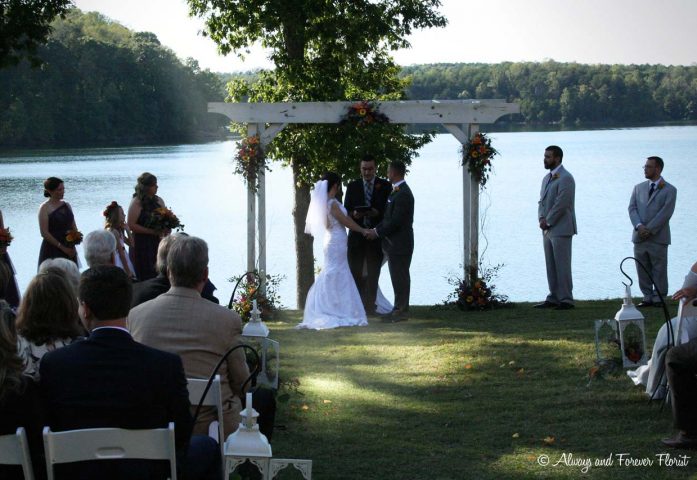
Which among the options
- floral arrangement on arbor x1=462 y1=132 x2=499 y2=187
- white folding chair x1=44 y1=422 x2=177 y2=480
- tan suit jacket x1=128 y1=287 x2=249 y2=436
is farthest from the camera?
floral arrangement on arbor x1=462 y1=132 x2=499 y2=187

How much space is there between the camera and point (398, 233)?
10.8 meters

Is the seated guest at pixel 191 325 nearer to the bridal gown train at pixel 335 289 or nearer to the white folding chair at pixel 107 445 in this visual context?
the white folding chair at pixel 107 445

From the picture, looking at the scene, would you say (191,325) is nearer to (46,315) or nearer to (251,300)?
(46,315)

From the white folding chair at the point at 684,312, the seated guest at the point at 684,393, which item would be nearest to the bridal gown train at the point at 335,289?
the white folding chair at the point at 684,312

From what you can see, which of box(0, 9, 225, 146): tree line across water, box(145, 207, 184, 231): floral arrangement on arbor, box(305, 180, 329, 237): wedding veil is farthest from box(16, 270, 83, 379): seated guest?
box(0, 9, 225, 146): tree line across water

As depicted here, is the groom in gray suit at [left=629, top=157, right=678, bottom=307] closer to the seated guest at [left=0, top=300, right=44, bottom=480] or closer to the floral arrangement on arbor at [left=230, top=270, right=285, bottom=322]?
the floral arrangement on arbor at [left=230, top=270, right=285, bottom=322]

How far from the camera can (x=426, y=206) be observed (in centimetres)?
3375

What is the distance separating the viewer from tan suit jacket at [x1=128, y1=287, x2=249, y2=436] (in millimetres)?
4586

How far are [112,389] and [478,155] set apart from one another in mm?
8359

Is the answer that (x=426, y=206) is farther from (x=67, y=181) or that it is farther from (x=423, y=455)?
(x=423, y=455)

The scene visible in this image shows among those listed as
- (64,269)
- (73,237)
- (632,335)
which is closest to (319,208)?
(73,237)

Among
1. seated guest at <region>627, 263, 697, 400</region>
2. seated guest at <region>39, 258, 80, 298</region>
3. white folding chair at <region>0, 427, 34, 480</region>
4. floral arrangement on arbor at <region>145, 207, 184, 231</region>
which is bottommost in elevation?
seated guest at <region>627, 263, 697, 400</region>

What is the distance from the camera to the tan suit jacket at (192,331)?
4.59 metres

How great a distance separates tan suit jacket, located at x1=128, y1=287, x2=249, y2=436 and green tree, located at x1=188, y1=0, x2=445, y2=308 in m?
9.78
